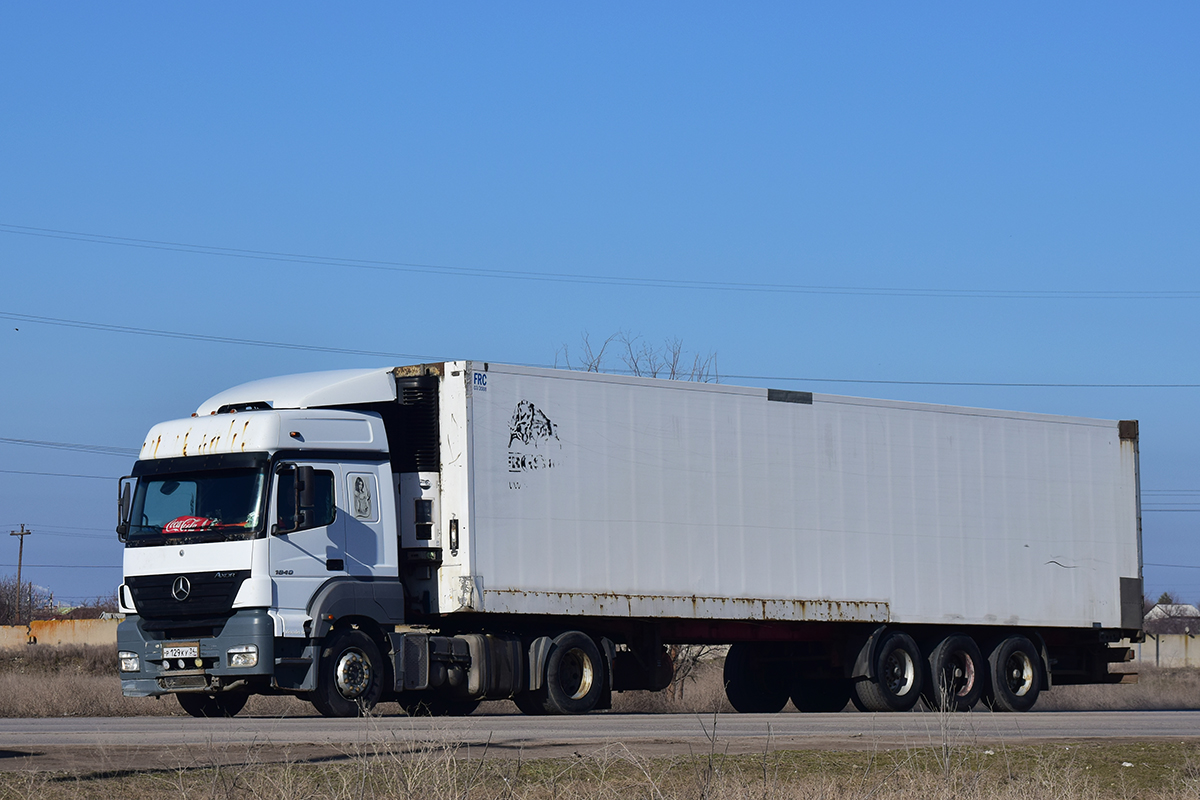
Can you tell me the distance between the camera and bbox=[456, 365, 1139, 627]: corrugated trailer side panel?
59.6 ft

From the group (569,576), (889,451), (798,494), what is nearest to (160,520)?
(569,576)

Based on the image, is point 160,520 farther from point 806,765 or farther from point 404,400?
point 806,765

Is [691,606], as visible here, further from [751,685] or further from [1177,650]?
[1177,650]

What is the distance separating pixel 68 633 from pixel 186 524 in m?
42.9

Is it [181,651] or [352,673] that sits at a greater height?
[181,651]

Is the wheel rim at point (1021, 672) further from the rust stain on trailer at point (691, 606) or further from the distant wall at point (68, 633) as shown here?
the distant wall at point (68, 633)

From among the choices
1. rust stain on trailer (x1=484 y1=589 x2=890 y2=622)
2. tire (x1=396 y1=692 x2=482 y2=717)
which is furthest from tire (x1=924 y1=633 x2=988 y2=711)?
tire (x1=396 y1=692 x2=482 y2=717)

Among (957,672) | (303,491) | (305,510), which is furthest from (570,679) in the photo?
(957,672)

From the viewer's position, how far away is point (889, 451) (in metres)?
21.4

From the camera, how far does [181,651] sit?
55.8 ft

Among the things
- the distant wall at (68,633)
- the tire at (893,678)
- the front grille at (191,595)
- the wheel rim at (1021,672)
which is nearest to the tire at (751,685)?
the tire at (893,678)

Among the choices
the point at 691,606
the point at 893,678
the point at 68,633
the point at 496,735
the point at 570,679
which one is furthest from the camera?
the point at 68,633

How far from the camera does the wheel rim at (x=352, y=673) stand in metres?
17.1

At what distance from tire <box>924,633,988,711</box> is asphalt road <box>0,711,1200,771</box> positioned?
2.45m
